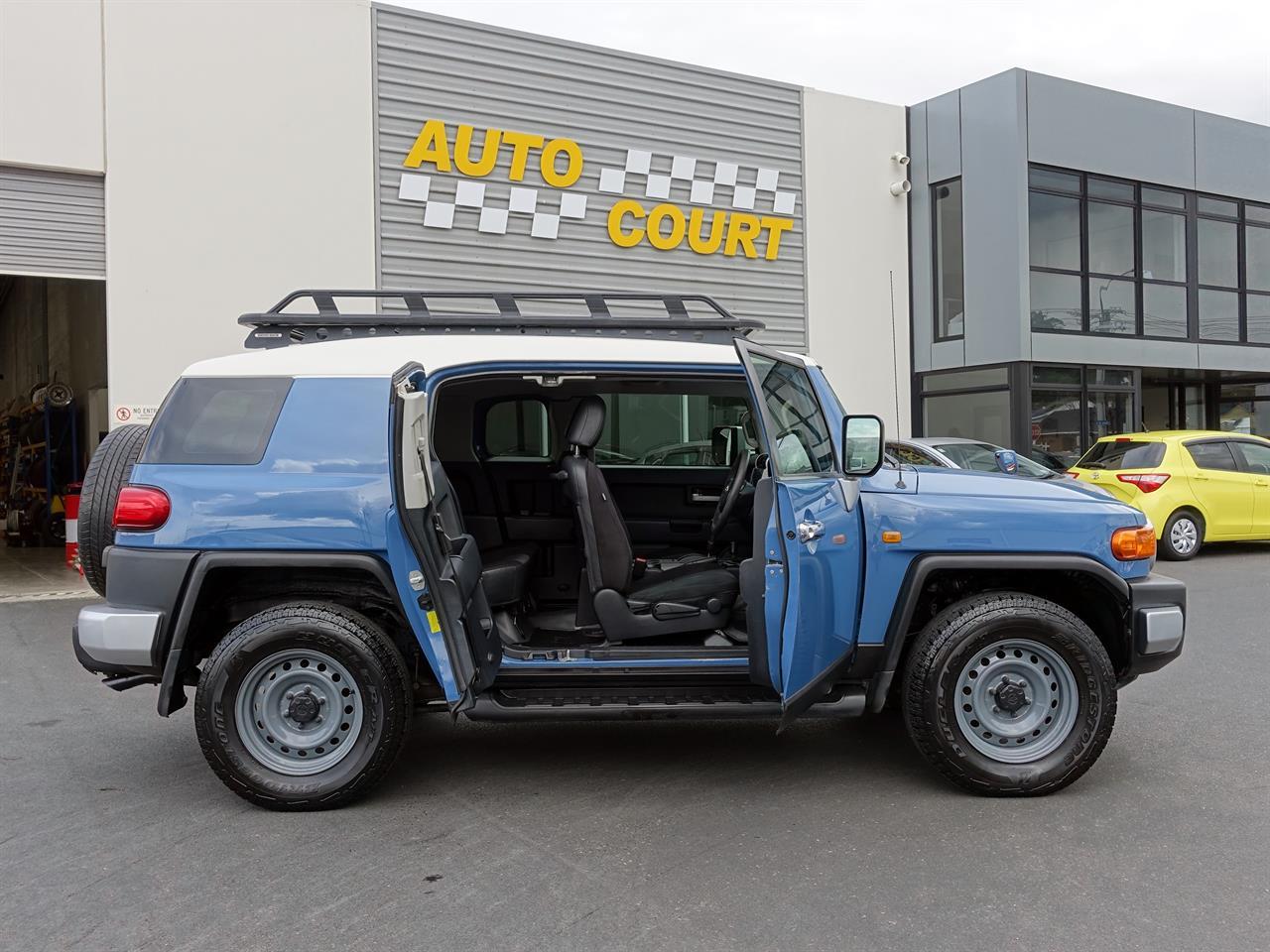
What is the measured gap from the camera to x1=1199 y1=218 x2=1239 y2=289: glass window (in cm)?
1845

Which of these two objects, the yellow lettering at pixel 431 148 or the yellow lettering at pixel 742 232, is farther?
the yellow lettering at pixel 742 232

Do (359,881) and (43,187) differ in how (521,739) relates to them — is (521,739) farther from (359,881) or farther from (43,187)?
(43,187)

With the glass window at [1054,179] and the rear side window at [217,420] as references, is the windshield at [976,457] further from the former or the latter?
the rear side window at [217,420]

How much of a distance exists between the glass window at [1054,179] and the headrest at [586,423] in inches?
534

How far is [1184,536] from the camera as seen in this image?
1217 cm

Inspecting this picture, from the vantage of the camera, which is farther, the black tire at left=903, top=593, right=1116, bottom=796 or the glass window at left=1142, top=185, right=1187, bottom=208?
the glass window at left=1142, top=185, right=1187, bottom=208

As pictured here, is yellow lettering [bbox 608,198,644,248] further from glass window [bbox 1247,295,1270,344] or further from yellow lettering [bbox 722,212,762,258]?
glass window [bbox 1247,295,1270,344]

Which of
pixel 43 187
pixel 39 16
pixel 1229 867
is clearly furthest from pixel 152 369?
pixel 1229 867

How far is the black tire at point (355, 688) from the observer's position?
13.4 ft

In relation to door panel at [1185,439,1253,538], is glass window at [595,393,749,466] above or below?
above

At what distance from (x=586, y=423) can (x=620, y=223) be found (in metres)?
10.2

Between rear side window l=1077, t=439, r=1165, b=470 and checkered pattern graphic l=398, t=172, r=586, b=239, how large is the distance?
7.57 meters

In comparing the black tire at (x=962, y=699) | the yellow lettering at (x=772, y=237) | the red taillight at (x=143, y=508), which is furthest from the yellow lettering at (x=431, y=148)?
the black tire at (x=962, y=699)

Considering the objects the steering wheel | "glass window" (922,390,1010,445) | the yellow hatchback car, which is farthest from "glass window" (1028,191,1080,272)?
the steering wheel
